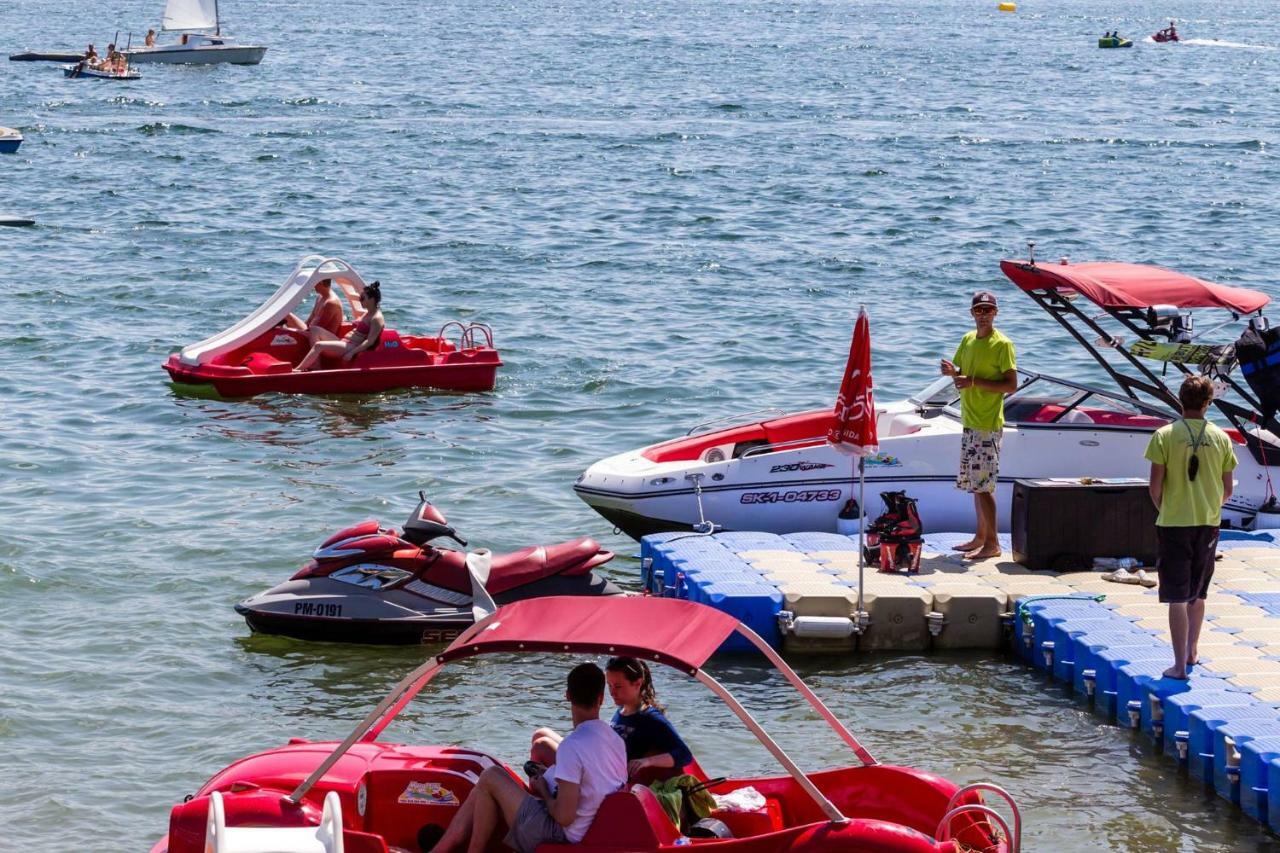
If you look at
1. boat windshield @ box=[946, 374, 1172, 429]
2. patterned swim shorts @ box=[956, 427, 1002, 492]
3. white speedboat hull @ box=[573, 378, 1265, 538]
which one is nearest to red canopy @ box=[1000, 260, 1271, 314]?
boat windshield @ box=[946, 374, 1172, 429]

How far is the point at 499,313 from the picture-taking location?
2712 centimetres

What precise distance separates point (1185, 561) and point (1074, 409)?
4649 millimetres

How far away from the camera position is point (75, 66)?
225 feet

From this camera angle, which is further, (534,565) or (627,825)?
(534,565)

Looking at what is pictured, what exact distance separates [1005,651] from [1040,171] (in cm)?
3292

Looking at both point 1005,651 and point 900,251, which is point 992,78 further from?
point 1005,651

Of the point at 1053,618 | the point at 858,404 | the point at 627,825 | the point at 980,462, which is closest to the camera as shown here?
the point at 627,825

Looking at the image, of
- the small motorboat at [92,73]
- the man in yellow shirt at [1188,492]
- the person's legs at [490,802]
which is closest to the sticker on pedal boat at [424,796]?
the person's legs at [490,802]

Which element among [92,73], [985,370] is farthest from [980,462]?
[92,73]

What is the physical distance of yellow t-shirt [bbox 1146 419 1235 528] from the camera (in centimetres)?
1059

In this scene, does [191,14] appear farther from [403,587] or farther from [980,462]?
[980,462]

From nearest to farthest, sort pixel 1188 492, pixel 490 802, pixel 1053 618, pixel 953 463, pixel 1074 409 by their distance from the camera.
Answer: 1. pixel 490 802
2. pixel 1188 492
3. pixel 1053 618
4. pixel 953 463
5. pixel 1074 409

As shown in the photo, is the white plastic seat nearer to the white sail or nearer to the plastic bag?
the plastic bag

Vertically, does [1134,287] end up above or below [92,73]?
below
